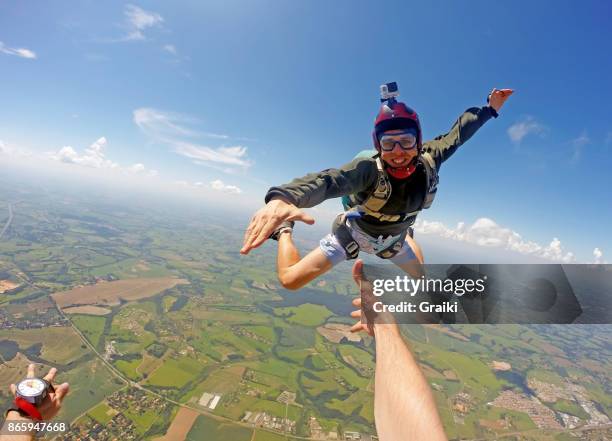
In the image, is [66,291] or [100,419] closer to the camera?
[100,419]

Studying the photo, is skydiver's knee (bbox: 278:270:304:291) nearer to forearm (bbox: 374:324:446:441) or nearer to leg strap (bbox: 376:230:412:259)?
forearm (bbox: 374:324:446:441)

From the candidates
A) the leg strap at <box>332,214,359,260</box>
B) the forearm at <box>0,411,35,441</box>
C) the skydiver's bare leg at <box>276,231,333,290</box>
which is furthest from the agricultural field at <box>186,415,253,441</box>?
the skydiver's bare leg at <box>276,231,333,290</box>

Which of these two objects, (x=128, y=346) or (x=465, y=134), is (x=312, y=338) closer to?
(x=128, y=346)

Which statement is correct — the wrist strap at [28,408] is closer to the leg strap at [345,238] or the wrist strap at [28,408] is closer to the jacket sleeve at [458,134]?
the leg strap at [345,238]

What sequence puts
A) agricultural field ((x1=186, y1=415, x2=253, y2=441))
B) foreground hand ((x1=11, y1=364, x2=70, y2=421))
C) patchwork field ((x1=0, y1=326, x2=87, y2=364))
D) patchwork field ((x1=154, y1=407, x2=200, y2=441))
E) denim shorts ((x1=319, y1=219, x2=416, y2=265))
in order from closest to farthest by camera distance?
foreground hand ((x1=11, y1=364, x2=70, y2=421)), denim shorts ((x1=319, y1=219, x2=416, y2=265)), patchwork field ((x1=154, y1=407, x2=200, y2=441)), agricultural field ((x1=186, y1=415, x2=253, y2=441)), patchwork field ((x1=0, y1=326, x2=87, y2=364))

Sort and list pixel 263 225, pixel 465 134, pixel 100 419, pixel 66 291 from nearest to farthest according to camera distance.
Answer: pixel 263 225, pixel 465 134, pixel 100 419, pixel 66 291

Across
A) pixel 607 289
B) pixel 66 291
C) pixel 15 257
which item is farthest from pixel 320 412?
pixel 15 257

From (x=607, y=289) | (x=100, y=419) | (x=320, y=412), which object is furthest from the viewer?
(x=607, y=289)
